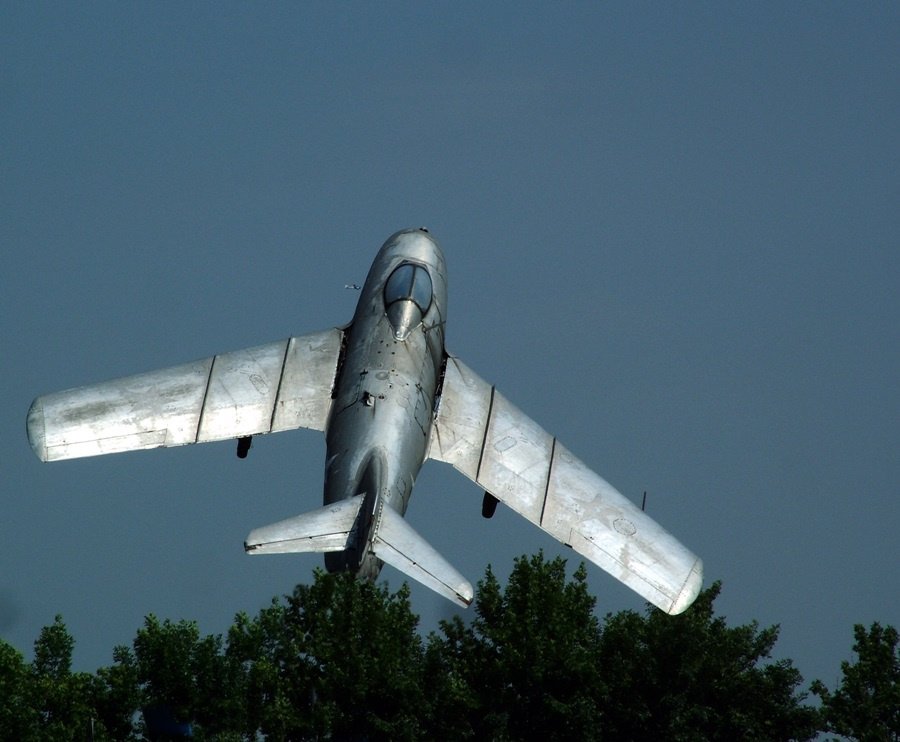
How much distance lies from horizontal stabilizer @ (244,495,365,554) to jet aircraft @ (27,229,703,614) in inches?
19.7

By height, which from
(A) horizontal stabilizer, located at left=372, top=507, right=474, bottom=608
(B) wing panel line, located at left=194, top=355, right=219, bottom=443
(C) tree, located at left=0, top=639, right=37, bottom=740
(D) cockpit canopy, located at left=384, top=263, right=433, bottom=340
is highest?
(D) cockpit canopy, located at left=384, top=263, right=433, bottom=340

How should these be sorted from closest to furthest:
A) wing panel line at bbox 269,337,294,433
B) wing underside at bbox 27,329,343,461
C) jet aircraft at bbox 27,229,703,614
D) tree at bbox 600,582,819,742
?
jet aircraft at bbox 27,229,703,614 < wing underside at bbox 27,329,343,461 < wing panel line at bbox 269,337,294,433 < tree at bbox 600,582,819,742

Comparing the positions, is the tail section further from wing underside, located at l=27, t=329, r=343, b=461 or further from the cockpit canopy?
the cockpit canopy

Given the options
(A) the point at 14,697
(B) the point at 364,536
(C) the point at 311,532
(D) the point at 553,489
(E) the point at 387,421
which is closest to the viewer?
(C) the point at 311,532

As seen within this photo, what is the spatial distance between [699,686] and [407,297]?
23.4m

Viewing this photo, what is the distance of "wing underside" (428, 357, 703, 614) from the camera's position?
152 feet

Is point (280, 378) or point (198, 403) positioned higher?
point (280, 378)

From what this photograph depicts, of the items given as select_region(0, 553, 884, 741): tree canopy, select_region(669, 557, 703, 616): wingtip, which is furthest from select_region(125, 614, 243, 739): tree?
select_region(669, 557, 703, 616): wingtip

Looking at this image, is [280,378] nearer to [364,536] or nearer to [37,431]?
[37,431]

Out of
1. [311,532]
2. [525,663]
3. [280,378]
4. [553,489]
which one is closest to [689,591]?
[553,489]

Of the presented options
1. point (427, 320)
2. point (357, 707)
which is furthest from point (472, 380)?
point (357, 707)

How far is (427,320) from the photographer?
5000 centimetres

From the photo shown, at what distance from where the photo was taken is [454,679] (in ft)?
219

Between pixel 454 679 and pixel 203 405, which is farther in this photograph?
pixel 454 679
